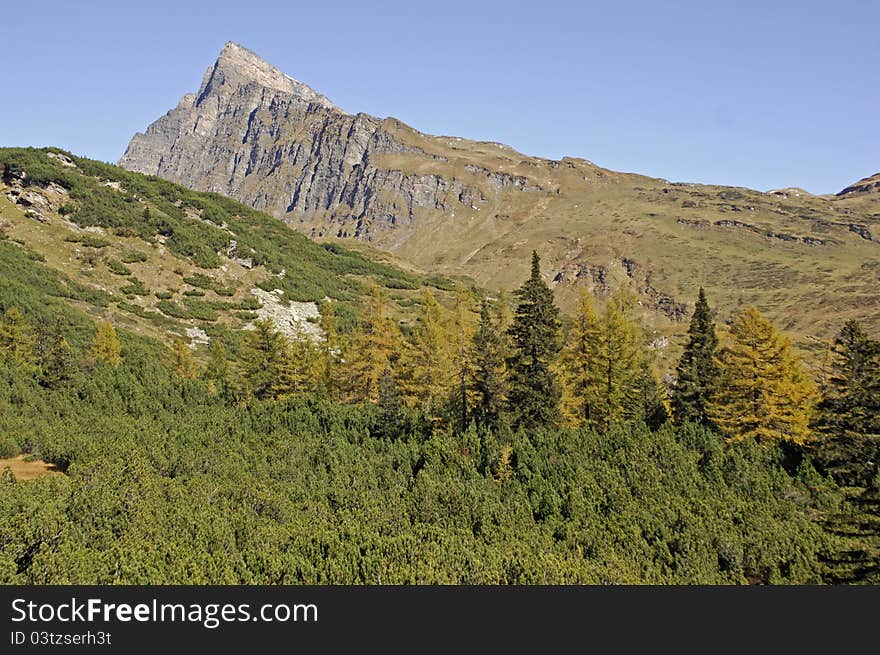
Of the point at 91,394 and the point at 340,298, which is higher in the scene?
the point at 340,298

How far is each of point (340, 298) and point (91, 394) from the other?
2898 inches

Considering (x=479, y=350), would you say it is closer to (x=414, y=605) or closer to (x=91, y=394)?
(x=91, y=394)

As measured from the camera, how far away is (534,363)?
31719 millimetres

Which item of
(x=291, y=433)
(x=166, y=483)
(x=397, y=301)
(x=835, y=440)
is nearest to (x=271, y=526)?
(x=166, y=483)

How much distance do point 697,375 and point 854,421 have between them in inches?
495

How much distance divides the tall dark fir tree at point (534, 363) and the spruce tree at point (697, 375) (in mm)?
6949

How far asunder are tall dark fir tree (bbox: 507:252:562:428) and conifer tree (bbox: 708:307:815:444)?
815cm

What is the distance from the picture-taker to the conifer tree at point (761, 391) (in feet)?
94.7

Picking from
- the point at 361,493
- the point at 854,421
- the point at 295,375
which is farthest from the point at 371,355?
the point at 854,421

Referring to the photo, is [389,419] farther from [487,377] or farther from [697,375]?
[697,375]

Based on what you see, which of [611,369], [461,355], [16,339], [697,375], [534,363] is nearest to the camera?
[534,363]

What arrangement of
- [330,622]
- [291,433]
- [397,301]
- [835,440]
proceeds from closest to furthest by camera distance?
[330,622], [835,440], [291,433], [397,301]

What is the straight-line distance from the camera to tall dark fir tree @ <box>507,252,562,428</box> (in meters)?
30.9

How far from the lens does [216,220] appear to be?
113 metres
